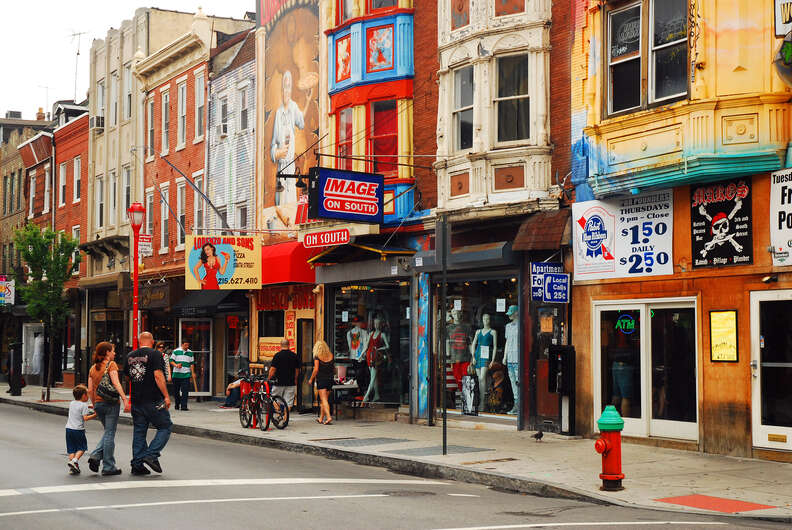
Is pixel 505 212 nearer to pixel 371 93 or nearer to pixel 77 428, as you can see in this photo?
pixel 371 93

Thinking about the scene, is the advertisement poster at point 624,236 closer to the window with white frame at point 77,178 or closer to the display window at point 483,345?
the display window at point 483,345

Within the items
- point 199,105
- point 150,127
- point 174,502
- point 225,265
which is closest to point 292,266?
point 225,265

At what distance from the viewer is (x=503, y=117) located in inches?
766

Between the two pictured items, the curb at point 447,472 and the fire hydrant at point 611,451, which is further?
the fire hydrant at point 611,451

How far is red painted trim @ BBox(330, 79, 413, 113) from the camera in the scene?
22219 millimetres

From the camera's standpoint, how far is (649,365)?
16.6 metres

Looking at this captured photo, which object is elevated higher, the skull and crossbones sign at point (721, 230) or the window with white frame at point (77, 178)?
the window with white frame at point (77, 178)

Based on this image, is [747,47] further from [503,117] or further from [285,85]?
[285,85]

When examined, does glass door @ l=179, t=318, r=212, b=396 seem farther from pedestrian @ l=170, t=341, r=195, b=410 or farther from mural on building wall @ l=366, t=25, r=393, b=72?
mural on building wall @ l=366, t=25, r=393, b=72

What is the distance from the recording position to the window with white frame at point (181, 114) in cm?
3369

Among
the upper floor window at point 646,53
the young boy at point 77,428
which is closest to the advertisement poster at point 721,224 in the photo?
the upper floor window at point 646,53

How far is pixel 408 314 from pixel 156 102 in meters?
17.7

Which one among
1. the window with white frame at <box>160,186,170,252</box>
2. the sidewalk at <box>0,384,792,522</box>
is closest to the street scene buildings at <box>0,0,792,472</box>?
the sidewalk at <box>0,384,792,522</box>

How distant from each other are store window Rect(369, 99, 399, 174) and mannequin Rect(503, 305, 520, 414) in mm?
4918
